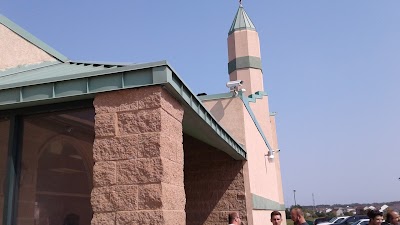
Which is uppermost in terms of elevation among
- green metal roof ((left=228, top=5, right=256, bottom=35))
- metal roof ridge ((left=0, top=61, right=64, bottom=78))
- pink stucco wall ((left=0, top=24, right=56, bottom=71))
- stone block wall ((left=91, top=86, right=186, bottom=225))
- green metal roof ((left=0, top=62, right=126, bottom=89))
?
green metal roof ((left=228, top=5, right=256, bottom=35))

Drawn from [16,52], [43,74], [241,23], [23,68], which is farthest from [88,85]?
[241,23]

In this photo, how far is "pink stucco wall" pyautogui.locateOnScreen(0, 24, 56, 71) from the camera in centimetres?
775

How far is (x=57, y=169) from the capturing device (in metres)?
5.86

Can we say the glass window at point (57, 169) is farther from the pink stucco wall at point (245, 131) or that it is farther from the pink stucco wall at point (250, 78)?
the pink stucco wall at point (250, 78)

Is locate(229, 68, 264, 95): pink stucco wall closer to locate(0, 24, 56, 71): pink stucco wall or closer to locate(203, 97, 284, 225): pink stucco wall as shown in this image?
locate(203, 97, 284, 225): pink stucco wall

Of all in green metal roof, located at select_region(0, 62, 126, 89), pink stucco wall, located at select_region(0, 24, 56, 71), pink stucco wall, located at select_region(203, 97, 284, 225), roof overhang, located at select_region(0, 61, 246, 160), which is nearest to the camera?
roof overhang, located at select_region(0, 61, 246, 160)

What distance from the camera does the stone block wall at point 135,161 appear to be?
4504mm

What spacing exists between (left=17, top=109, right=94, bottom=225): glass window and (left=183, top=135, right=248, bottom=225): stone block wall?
14.7ft

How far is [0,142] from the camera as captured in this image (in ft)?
17.9

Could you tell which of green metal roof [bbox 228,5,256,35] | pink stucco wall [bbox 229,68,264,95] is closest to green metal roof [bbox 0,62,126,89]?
pink stucco wall [bbox 229,68,264,95]

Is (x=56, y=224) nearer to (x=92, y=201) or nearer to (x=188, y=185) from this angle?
(x=92, y=201)

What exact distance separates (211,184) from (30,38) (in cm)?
558

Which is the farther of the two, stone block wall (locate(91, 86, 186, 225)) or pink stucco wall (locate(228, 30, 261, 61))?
pink stucco wall (locate(228, 30, 261, 61))

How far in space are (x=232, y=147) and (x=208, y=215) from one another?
88.0 inches
